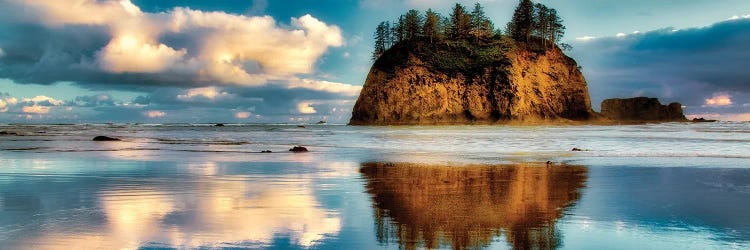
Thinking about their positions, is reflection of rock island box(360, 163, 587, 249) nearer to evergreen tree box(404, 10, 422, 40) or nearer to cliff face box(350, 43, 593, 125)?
cliff face box(350, 43, 593, 125)

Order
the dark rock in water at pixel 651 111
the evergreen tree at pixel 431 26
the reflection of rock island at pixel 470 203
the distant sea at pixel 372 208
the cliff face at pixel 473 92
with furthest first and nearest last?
the dark rock in water at pixel 651 111
the evergreen tree at pixel 431 26
the cliff face at pixel 473 92
the reflection of rock island at pixel 470 203
the distant sea at pixel 372 208

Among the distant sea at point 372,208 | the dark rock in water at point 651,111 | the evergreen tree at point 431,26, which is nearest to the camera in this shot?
the distant sea at point 372,208

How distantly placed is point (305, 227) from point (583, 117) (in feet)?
324

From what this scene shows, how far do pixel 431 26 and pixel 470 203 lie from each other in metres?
101

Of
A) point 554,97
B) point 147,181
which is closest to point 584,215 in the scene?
point 147,181

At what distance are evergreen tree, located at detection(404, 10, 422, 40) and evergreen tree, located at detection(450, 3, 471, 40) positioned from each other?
22.1ft

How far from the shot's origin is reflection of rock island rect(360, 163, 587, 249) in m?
6.40

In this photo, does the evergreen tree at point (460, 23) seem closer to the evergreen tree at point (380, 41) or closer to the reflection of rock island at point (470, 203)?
the evergreen tree at point (380, 41)

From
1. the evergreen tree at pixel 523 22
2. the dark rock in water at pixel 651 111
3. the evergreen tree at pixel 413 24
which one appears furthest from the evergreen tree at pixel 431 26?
the dark rock in water at pixel 651 111

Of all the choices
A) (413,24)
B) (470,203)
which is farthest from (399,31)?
(470,203)

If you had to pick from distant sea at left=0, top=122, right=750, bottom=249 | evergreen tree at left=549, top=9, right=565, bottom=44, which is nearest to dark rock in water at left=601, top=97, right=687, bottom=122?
evergreen tree at left=549, top=9, right=565, bottom=44

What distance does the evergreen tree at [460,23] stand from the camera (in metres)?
109

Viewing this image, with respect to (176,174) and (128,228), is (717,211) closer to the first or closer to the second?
(128,228)

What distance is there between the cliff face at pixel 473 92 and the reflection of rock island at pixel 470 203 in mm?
80155
